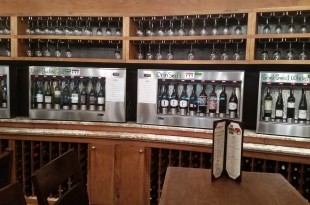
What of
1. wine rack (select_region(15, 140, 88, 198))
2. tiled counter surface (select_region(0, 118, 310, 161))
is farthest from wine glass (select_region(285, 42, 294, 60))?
wine rack (select_region(15, 140, 88, 198))

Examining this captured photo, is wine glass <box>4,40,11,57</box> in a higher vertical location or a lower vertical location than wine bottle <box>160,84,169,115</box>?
higher

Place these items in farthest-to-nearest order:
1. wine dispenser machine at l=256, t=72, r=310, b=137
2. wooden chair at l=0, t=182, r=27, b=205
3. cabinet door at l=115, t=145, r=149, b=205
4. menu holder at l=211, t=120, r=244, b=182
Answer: cabinet door at l=115, t=145, r=149, b=205 → wine dispenser machine at l=256, t=72, r=310, b=137 → menu holder at l=211, t=120, r=244, b=182 → wooden chair at l=0, t=182, r=27, b=205

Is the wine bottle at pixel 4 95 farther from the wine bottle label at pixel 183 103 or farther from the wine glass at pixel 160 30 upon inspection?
the wine bottle label at pixel 183 103

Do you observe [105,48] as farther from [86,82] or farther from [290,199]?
[290,199]

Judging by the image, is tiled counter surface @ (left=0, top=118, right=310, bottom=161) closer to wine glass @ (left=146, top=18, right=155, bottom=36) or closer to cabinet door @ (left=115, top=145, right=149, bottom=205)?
cabinet door @ (left=115, top=145, right=149, bottom=205)

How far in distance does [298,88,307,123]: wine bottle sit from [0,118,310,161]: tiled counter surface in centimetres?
18

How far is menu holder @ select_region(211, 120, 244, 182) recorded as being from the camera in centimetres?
150

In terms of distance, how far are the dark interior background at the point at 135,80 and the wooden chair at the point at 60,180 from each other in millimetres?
1783

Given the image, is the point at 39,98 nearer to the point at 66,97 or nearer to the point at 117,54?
the point at 66,97

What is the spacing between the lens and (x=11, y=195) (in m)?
1.04

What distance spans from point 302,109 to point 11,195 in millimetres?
2425

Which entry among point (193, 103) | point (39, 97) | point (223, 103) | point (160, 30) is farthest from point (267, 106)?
point (39, 97)

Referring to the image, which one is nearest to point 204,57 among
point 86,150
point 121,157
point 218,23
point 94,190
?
point 218,23

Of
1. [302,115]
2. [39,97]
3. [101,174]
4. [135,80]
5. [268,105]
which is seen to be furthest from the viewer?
[135,80]
